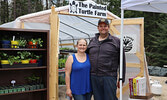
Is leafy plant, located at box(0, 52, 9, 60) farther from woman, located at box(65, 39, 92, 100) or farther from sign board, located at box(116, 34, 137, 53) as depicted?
sign board, located at box(116, 34, 137, 53)

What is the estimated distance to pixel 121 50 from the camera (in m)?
2.49

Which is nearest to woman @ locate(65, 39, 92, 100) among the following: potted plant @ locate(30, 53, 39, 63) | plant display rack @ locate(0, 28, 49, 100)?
plant display rack @ locate(0, 28, 49, 100)

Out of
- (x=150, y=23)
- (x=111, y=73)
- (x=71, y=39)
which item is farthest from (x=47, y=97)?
(x=150, y=23)

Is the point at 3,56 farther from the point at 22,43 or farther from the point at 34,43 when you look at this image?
the point at 34,43

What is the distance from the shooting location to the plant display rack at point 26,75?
3844 mm

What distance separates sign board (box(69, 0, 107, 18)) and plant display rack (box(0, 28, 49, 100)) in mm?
963

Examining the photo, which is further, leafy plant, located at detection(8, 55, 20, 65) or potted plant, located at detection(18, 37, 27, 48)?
potted plant, located at detection(18, 37, 27, 48)

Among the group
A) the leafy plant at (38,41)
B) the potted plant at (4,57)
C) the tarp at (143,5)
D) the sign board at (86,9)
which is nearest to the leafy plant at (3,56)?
the potted plant at (4,57)

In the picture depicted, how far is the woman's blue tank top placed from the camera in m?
2.47

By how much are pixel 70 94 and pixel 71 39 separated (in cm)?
819

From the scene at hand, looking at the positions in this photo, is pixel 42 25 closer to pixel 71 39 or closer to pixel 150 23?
pixel 71 39

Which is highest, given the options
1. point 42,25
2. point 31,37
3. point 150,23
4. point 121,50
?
point 150,23

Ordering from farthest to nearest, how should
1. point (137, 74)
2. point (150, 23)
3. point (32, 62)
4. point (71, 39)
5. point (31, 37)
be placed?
point (150, 23)
point (71, 39)
point (137, 74)
point (31, 37)
point (32, 62)

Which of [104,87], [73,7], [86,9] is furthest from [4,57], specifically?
[104,87]
